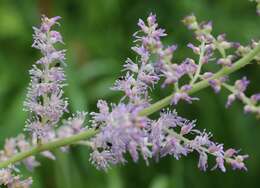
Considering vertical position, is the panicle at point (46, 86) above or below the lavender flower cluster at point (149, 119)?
Answer: above

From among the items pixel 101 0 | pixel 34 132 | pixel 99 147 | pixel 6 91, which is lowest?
pixel 99 147

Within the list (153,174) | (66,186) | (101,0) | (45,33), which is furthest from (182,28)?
(45,33)

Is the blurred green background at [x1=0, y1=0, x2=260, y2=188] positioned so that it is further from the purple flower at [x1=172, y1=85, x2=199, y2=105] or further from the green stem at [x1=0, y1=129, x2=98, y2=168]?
the purple flower at [x1=172, y1=85, x2=199, y2=105]

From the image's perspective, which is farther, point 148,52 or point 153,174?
point 153,174

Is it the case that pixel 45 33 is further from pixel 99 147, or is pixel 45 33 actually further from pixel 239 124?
→ pixel 239 124

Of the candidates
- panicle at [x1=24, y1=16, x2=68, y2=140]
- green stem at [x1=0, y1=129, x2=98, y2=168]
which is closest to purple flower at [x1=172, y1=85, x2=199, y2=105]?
green stem at [x1=0, y1=129, x2=98, y2=168]

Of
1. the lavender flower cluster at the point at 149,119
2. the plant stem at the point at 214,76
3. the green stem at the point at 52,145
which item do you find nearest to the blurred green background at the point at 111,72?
the green stem at the point at 52,145

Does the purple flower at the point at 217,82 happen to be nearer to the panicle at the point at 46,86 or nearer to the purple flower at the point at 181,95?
the purple flower at the point at 181,95

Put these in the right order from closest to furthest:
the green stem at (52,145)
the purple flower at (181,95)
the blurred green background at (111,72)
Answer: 1. the purple flower at (181,95)
2. the green stem at (52,145)
3. the blurred green background at (111,72)
